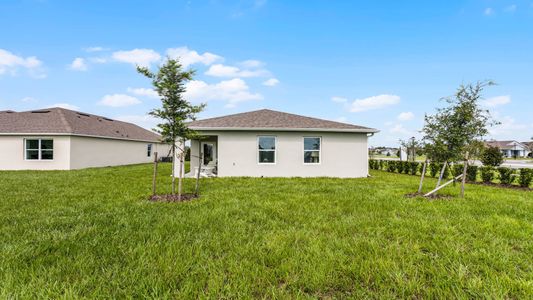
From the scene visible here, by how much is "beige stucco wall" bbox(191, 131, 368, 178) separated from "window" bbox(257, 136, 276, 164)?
0.67 ft

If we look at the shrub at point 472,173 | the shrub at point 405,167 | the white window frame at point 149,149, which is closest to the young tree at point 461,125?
the shrub at point 472,173

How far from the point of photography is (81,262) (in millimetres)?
2938

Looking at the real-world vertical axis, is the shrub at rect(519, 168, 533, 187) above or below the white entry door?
below

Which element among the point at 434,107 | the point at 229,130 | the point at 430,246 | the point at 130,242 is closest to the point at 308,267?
the point at 430,246

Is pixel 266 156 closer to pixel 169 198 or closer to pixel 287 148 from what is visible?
pixel 287 148

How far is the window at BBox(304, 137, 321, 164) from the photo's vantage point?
1274 cm

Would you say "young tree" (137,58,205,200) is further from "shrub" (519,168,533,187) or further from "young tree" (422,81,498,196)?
"shrub" (519,168,533,187)

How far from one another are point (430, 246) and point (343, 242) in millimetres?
1260

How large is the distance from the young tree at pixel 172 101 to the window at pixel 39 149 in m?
15.2

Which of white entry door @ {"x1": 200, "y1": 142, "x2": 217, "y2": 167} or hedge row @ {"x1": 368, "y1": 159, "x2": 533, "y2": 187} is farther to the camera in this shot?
white entry door @ {"x1": 200, "y1": 142, "x2": 217, "y2": 167}

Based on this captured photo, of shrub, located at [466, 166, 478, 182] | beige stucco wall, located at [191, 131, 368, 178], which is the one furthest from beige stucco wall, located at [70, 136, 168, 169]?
shrub, located at [466, 166, 478, 182]

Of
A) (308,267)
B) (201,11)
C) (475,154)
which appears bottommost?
(308,267)

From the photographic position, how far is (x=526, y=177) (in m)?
10.7

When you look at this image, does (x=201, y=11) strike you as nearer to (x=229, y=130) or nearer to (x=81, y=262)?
(x=229, y=130)
